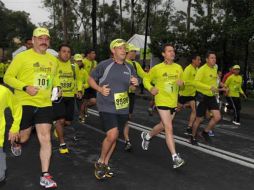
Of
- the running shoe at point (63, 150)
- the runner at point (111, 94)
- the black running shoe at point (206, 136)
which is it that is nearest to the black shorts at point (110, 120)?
the runner at point (111, 94)

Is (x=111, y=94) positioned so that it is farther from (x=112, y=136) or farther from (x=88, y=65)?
(x=88, y=65)

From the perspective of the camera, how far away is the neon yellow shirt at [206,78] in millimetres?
8539

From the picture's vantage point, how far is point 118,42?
611 centimetres

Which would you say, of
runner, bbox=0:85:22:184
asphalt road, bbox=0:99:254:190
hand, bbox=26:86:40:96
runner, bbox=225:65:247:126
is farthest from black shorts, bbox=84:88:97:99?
runner, bbox=0:85:22:184

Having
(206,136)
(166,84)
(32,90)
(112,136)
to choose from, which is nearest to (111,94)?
(112,136)

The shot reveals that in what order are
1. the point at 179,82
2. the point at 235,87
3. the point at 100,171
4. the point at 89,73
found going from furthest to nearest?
the point at 235,87 → the point at 89,73 → the point at 179,82 → the point at 100,171

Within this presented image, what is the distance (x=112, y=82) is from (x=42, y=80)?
3.14 ft

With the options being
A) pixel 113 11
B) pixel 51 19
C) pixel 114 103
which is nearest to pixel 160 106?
pixel 114 103

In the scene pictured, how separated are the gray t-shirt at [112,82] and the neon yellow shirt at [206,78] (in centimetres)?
272

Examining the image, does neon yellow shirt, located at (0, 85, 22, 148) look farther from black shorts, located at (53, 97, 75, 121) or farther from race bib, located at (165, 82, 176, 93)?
black shorts, located at (53, 97, 75, 121)

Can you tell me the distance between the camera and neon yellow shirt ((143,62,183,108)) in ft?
23.1

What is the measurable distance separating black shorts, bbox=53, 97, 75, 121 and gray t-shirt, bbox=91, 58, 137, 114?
1.80 meters

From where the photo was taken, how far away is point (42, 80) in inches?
224

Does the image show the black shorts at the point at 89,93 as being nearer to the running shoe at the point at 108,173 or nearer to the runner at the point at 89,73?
the runner at the point at 89,73
